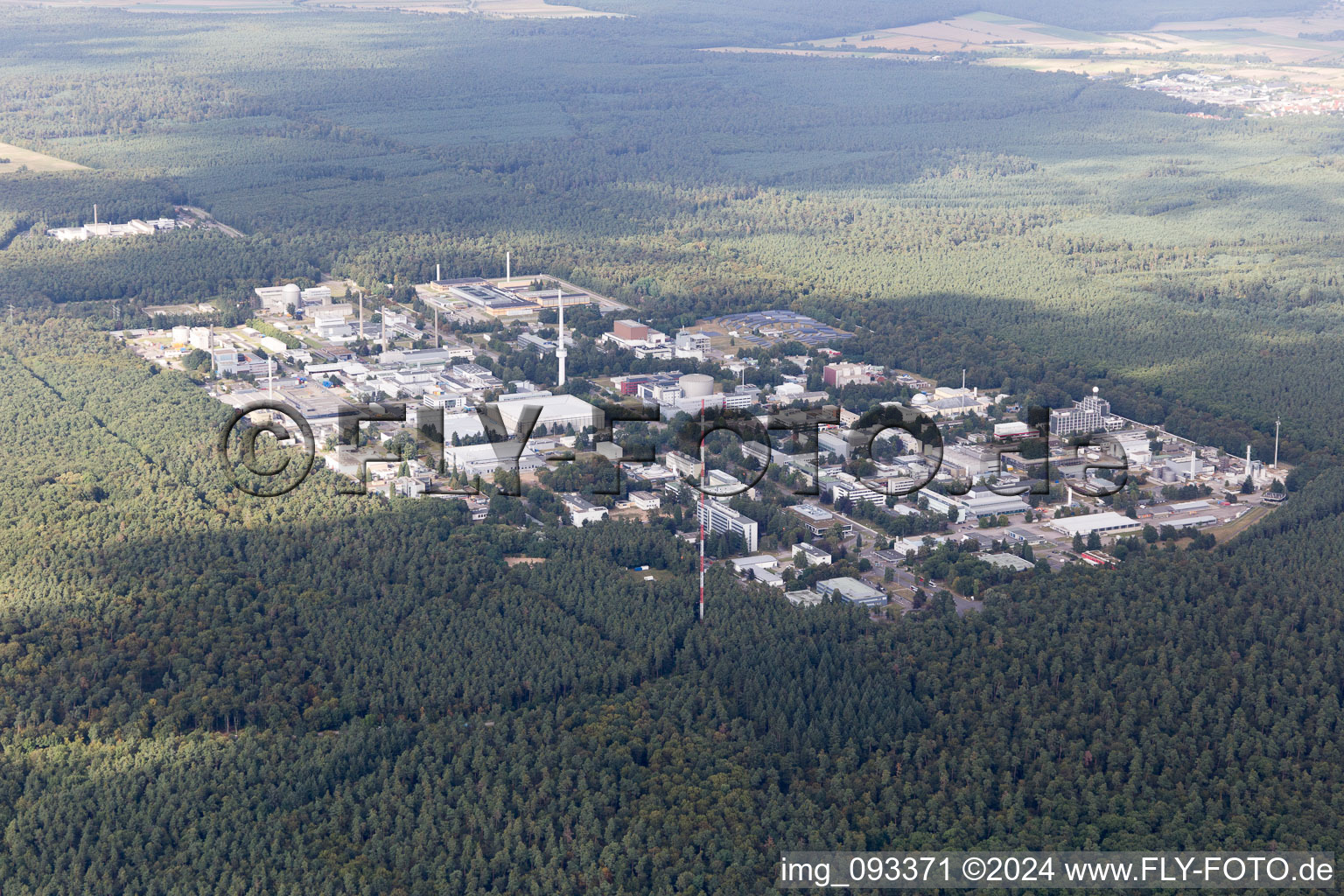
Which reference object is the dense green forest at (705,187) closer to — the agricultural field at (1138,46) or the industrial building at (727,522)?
the agricultural field at (1138,46)

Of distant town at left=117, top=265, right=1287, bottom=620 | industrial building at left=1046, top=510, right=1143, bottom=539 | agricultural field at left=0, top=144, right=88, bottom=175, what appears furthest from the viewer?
agricultural field at left=0, top=144, right=88, bottom=175

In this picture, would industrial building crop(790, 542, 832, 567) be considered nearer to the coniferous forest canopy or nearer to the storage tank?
the coniferous forest canopy

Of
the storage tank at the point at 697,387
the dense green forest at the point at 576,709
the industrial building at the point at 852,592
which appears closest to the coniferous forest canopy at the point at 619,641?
the dense green forest at the point at 576,709

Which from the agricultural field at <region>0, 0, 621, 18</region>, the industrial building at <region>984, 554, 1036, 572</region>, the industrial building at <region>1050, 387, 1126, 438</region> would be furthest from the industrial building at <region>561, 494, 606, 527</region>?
the agricultural field at <region>0, 0, 621, 18</region>

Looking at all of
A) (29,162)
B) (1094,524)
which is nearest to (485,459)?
(1094,524)

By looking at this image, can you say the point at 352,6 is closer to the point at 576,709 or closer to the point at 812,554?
the point at 812,554
